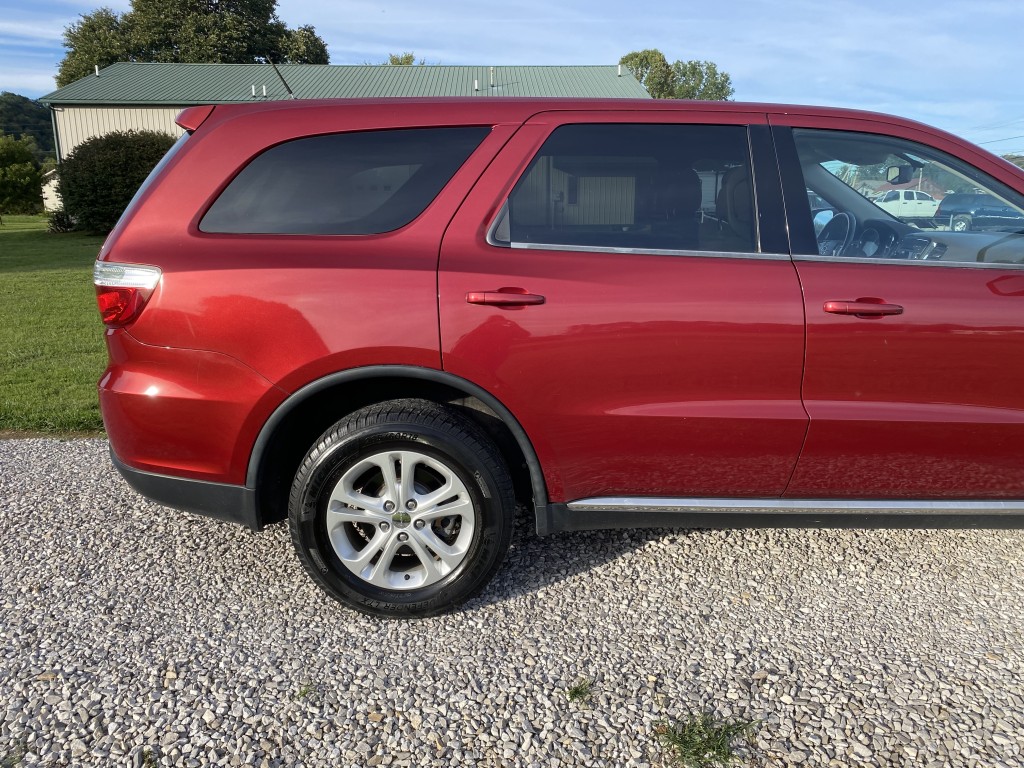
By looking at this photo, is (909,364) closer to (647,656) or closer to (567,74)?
(647,656)

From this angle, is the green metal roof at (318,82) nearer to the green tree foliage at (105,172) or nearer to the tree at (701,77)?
the green tree foliage at (105,172)

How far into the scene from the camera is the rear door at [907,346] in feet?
8.73

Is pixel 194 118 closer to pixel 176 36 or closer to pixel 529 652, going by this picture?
pixel 529 652

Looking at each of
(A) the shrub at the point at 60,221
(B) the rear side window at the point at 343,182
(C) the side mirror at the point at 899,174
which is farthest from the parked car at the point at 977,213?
(A) the shrub at the point at 60,221

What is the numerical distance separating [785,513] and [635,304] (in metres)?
0.99

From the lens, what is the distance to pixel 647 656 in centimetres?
264

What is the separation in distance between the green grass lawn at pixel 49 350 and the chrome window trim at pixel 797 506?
411 cm

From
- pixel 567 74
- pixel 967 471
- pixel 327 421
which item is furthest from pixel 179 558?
pixel 567 74

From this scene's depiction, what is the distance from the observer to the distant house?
33875mm

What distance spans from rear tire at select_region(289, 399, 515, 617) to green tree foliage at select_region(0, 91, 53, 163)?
103263 millimetres

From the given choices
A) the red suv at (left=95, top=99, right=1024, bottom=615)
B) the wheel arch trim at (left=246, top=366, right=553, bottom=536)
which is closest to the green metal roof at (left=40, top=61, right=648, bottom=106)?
the red suv at (left=95, top=99, right=1024, bottom=615)

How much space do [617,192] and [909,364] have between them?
1.20 metres

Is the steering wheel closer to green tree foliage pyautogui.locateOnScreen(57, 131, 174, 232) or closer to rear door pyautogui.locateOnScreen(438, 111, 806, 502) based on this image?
rear door pyautogui.locateOnScreen(438, 111, 806, 502)

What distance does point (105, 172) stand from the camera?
23719mm
